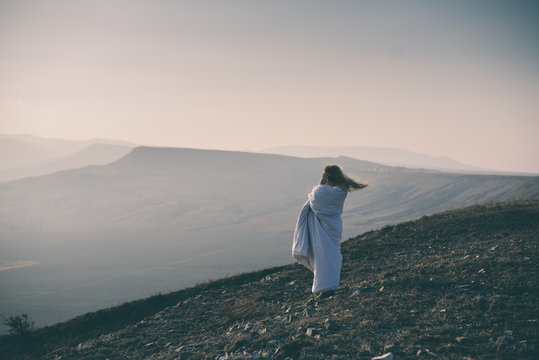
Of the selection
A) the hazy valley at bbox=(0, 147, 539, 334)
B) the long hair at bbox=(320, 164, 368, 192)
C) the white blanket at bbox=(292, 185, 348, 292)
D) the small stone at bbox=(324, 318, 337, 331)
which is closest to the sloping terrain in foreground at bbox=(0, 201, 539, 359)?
the small stone at bbox=(324, 318, 337, 331)

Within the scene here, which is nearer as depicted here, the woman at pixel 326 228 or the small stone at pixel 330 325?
the small stone at pixel 330 325

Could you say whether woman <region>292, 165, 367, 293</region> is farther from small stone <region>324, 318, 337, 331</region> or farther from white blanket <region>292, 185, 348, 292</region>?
small stone <region>324, 318, 337, 331</region>

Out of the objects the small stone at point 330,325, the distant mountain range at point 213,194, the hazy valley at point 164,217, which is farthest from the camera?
the distant mountain range at point 213,194

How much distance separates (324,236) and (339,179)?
40.8 inches

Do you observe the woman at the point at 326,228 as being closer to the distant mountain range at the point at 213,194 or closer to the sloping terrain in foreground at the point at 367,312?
the sloping terrain in foreground at the point at 367,312

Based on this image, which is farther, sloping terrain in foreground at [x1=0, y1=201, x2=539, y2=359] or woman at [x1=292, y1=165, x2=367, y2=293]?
woman at [x1=292, y1=165, x2=367, y2=293]

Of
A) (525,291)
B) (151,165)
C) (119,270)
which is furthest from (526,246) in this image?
(151,165)

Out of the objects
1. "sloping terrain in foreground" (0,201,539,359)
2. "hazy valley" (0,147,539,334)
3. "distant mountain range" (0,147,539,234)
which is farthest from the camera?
"distant mountain range" (0,147,539,234)

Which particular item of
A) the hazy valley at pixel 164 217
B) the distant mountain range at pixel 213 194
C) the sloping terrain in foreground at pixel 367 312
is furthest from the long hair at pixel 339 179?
the distant mountain range at pixel 213 194

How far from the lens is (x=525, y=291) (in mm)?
5105

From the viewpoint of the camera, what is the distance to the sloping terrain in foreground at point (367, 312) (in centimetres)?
415

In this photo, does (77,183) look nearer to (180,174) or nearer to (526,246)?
(180,174)

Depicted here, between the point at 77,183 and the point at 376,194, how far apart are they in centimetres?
12725

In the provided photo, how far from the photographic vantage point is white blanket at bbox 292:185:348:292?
6199mm
